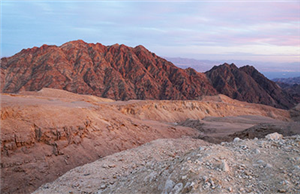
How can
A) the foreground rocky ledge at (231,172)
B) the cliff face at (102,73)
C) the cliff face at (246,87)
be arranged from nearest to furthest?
1. the foreground rocky ledge at (231,172)
2. the cliff face at (102,73)
3. the cliff face at (246,87)

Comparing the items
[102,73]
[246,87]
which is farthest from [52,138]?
[246,87]

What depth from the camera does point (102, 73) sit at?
69125 millimetres

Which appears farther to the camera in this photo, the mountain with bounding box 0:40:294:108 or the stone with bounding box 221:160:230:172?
the mountain with bounding box 0:40:294:108

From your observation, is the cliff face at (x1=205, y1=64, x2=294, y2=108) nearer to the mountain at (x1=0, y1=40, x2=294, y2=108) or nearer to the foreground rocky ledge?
the mountain at (x1=0, y1=40, x2=294, y2=108)

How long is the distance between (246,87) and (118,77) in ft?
144

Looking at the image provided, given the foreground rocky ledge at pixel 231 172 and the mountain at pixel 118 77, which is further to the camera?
the mountain at pixel 118 77

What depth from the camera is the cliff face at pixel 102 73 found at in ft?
205

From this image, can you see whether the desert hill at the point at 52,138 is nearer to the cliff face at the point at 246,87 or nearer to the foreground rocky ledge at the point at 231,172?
the foreground rocky ledge at the point at 231,172

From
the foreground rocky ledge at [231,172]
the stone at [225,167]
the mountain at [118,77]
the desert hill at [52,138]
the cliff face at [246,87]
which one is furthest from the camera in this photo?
the cliff face at [246,87]

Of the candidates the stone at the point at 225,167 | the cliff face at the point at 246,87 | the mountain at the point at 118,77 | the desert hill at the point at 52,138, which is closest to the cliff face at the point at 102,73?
the mountain at the point at 118,77

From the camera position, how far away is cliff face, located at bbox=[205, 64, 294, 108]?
258 ft

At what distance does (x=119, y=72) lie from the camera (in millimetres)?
71812

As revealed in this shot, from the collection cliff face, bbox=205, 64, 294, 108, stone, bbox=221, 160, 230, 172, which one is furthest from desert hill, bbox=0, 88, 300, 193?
cliff face, bbox=205, 64, 294, 108

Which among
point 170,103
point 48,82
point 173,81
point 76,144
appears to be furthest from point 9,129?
point 173,81
